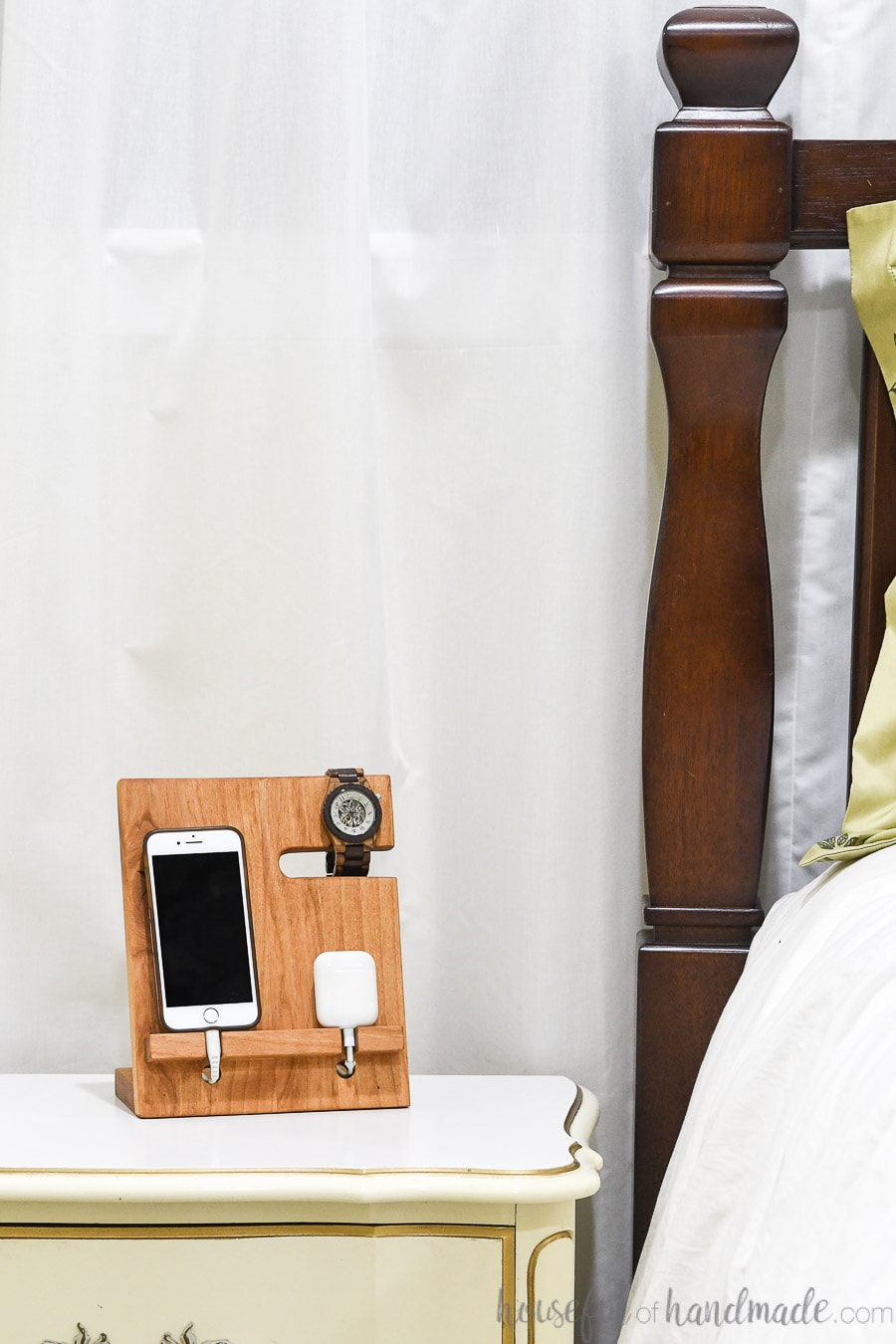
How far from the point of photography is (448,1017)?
114cm

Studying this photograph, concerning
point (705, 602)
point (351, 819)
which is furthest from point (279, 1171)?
point (705, 602)

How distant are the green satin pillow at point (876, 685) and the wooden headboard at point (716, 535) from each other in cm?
4

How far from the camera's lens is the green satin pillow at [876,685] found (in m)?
0.96

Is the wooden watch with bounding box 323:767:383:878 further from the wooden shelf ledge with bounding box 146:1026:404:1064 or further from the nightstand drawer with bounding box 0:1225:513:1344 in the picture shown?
the nightstand drawer with bounding box 0:1225:513:1344

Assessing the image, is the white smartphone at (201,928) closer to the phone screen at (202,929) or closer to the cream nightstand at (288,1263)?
the phone screen at (202,929)

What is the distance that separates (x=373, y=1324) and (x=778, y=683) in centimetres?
64

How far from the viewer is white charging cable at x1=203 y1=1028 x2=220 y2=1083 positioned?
0.90 metres

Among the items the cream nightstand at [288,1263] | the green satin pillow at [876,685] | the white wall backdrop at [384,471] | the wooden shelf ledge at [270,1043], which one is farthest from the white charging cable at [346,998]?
the green satin pillow at [876,685]

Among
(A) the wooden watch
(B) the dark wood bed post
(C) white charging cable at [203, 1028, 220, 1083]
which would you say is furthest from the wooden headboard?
(C) white charging cable at [203, 1028, 220, 1083]

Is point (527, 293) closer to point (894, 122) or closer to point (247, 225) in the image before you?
point (247, 225)

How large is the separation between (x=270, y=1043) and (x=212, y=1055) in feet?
0.14

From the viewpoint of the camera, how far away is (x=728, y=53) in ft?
3.32

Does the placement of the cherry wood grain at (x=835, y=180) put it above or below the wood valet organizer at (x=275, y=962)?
above

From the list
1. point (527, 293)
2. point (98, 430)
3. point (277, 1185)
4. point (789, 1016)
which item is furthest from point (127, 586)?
point (789, 1016)
